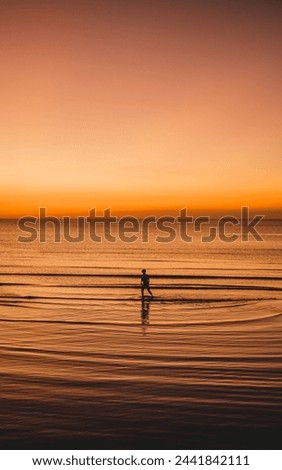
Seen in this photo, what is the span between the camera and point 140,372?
13.0 meters

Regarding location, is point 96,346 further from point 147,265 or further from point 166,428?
point 147,265

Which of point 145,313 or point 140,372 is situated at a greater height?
point 145,313

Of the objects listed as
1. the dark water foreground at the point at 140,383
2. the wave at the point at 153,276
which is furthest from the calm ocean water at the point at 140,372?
the wave at the point at 153,276

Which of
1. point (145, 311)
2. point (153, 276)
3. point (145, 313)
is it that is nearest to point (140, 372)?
point (145, 313)

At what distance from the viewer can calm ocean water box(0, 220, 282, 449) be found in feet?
30.2

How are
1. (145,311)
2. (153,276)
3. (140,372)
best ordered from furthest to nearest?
A: (153,276)
(145,311)
(140,372)

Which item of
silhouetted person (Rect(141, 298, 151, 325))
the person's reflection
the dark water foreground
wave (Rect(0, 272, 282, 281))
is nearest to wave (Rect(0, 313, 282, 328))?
the dark water foreground

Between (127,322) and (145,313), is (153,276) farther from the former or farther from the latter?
(127,322)

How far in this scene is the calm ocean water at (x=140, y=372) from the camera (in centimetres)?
920

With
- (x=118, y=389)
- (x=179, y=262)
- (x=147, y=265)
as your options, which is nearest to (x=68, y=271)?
(x=147, y=265)

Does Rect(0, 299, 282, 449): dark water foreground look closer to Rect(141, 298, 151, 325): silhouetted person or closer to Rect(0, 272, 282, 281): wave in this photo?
Rect(141, 298, 151, 325): silhouetted person
